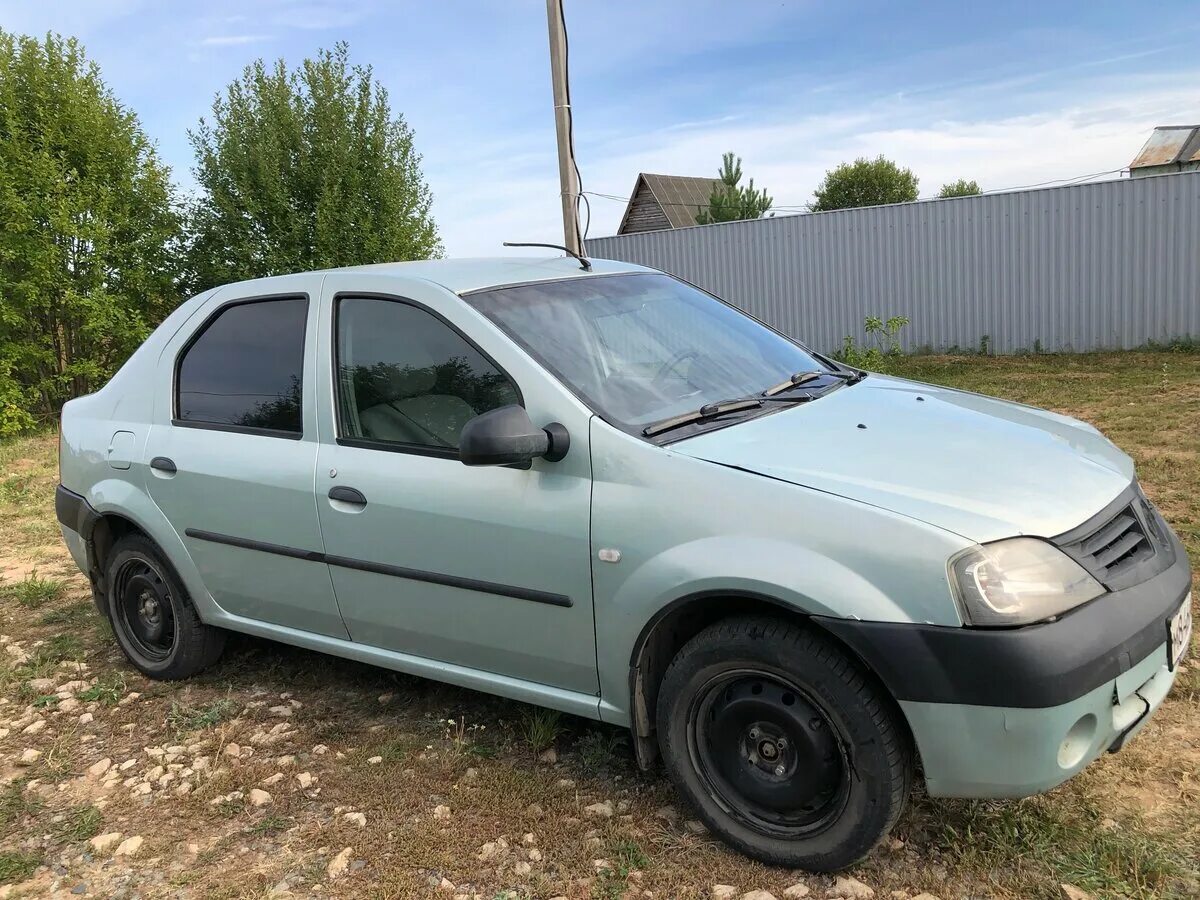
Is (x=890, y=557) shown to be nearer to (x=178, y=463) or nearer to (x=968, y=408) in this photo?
(x=968, y=408)

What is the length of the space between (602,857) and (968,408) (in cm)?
188

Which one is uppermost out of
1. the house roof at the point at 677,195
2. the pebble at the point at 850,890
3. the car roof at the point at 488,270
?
the house roof at the point at 677,195

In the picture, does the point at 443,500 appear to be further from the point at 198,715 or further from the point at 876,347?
the point at 876,347

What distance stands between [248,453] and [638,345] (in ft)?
5.10

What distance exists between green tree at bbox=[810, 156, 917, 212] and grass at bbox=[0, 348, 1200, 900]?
45054mm

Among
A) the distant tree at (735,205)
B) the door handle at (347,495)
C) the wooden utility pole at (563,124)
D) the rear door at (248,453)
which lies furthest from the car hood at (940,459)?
the distant tree at (735,205)

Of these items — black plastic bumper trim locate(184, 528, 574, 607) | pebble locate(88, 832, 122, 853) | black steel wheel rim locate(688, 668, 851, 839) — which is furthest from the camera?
pebble locate(88, 832, 122, 853)

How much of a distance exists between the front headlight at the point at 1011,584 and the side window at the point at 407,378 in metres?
1.42

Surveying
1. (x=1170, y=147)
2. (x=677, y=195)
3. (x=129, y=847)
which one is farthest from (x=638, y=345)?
(x=1170, y=147)

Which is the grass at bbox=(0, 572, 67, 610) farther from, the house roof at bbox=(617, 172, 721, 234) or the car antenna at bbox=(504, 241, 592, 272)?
the house roof at bbox=(617, 172, 721, 234)

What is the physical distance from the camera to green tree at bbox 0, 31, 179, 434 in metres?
12.9

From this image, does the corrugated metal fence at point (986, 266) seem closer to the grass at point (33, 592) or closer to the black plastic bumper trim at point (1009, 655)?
the grass at point (33, 592)

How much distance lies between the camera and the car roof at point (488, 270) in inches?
129

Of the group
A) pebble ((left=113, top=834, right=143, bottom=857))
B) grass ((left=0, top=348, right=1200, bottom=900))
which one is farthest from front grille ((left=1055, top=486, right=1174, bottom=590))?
pebble ((left=113, top=834, right=143, bottom=857))
